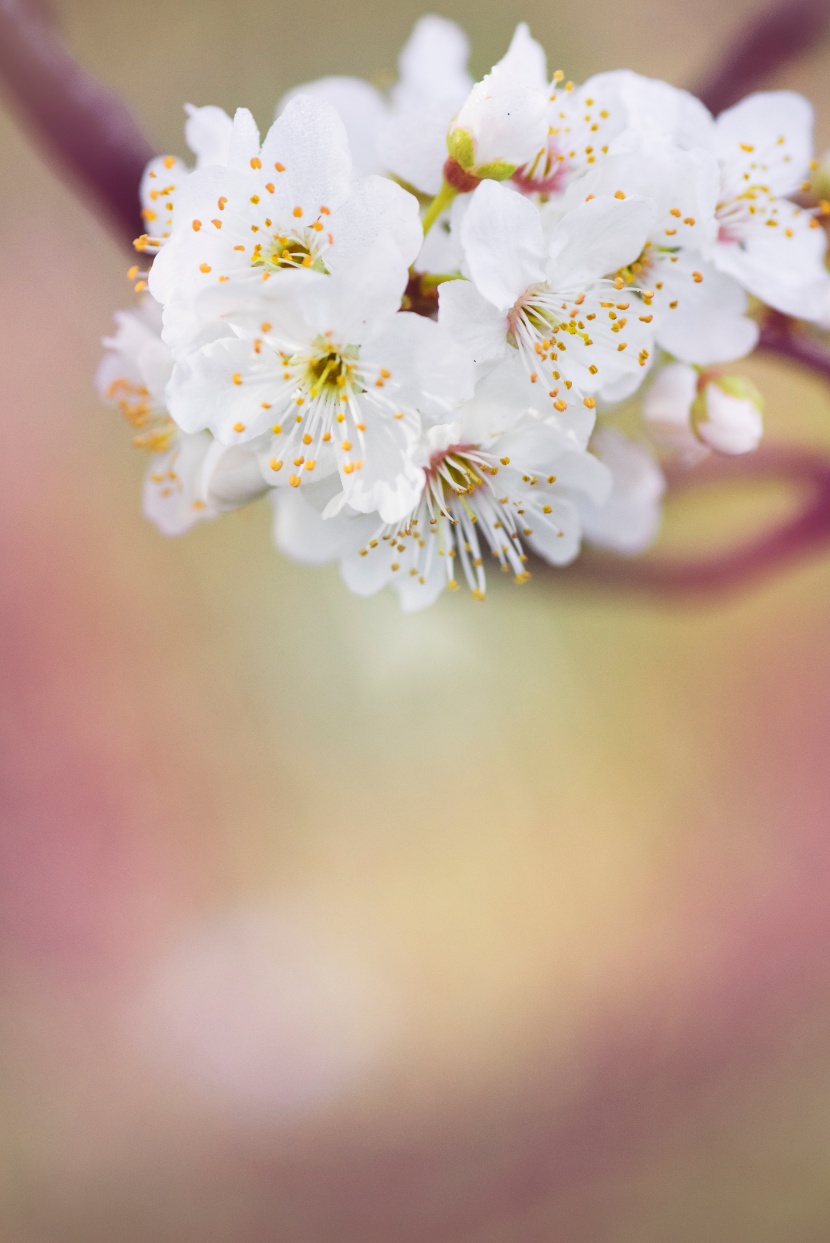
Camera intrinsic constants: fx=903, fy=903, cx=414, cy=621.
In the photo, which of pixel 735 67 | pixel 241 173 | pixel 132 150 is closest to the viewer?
pixel 241 173

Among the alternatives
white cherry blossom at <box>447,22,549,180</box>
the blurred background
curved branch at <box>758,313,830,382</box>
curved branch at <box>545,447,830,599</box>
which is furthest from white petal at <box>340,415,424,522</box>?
the blurred background

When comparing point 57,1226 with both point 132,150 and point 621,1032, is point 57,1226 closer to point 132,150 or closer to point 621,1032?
point 621,1032

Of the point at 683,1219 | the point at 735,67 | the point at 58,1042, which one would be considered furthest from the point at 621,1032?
the point at 735,67

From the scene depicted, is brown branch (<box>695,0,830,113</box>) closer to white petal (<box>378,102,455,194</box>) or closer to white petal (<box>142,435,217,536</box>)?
white petal (<box>378,102,455,194</box>)

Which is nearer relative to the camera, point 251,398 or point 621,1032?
point 251,398

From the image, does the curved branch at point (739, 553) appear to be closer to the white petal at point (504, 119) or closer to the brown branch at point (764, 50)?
the brown branch at point (764, 50)

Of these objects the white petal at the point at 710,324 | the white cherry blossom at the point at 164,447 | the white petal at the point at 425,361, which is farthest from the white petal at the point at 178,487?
the white petal at the point at 710,324
